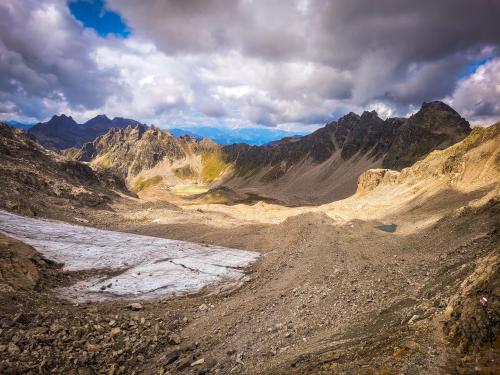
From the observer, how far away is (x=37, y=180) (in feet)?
165

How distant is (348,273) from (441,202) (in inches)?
1126

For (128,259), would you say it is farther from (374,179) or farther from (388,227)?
(374,179)

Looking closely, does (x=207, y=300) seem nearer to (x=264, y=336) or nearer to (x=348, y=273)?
(x=264, y=336)

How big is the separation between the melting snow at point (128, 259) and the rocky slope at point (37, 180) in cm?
830

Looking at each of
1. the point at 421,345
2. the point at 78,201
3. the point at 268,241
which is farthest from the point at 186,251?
the point at 78,201

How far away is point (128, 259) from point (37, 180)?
31.3 meters

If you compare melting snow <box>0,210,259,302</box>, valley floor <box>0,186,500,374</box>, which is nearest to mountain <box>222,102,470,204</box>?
melting snow <box>0,210,259,302</box>

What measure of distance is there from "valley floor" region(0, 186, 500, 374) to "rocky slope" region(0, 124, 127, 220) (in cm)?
2166

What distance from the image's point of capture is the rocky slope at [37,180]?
40.1 meters

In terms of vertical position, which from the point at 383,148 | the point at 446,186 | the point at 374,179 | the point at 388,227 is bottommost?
the point at 388,227

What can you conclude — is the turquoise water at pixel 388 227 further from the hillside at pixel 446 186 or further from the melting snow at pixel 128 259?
the melting snow at pixel 128 259

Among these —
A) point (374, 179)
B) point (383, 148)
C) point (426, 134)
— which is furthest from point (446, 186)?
point (383, 148)

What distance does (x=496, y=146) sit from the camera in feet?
155

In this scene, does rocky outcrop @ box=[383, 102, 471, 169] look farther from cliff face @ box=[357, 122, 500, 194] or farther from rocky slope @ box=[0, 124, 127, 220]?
rocky slope @ box=[0, 124, 127, 220]
